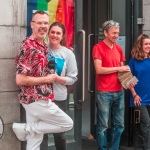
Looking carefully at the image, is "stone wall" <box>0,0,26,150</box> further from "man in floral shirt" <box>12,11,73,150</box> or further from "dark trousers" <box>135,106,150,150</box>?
"dark trousers" <box>135,106,150,150</box>

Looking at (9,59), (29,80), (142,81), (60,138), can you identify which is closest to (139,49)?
(142,81)

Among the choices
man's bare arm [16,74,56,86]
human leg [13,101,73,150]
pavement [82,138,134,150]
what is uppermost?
man's bare arm [16,74,56,86]

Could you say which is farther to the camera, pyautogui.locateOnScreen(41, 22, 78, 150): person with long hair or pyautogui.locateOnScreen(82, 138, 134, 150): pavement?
pyautogui.locateOnScreen(82, 138, 134, 150): pavement

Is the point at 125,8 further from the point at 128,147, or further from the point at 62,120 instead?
the point at 62,120

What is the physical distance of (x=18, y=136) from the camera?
5.03 metres

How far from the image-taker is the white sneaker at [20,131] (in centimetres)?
493

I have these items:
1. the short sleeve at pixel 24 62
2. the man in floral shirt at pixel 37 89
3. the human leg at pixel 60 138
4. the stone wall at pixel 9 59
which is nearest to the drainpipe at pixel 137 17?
the human leg at pixel 60 138

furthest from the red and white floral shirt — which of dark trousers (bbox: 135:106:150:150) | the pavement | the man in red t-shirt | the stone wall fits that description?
the pavement

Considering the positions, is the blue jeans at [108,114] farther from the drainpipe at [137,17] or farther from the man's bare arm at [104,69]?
the drainpipe at [137,17]

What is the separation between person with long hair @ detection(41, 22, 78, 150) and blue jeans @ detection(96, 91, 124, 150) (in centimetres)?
67

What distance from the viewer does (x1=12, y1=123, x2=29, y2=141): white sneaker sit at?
4932mm

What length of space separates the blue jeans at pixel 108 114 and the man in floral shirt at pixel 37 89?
1020 millimetres

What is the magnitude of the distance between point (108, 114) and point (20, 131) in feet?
4.61

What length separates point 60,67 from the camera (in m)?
5.19
